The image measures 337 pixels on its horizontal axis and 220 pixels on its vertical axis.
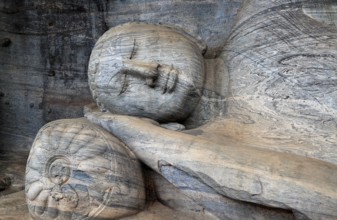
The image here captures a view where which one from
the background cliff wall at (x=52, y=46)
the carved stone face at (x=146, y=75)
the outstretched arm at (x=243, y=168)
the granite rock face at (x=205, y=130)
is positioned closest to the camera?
the outstretched arm at (x=243, y=168)

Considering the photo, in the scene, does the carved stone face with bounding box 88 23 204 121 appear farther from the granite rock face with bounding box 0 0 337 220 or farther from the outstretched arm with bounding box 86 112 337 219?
the outstretched arm with bounding box 86 112 337 219

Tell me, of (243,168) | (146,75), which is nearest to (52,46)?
(146,75)

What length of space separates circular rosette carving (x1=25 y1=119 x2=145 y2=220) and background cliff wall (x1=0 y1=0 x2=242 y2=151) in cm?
96

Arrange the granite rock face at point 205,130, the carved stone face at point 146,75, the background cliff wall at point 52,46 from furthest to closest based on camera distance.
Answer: the background cliff wall at point 52,46 < the carved stone face at point 146,75 < the granite rock face at point 205,130

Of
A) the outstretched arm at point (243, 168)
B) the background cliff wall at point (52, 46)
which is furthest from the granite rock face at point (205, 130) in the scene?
the background cliff wall at point (52, 46)

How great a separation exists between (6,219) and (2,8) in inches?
50.2

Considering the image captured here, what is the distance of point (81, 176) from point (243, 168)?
56 cm

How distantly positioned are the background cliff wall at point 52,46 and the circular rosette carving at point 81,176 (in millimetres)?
962

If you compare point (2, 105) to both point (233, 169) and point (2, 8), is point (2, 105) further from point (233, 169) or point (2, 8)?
point (233, 169)

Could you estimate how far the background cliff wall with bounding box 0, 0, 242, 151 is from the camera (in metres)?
2.64

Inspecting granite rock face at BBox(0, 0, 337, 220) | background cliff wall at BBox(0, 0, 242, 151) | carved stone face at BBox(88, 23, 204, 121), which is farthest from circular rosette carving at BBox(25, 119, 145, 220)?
background cliff wall at BBox(0, 0, 242, 151)

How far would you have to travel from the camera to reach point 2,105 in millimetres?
2639

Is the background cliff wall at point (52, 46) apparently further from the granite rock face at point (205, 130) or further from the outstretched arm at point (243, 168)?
the outstretched arm at point (243, 168)

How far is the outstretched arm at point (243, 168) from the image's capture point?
1.47 metres
